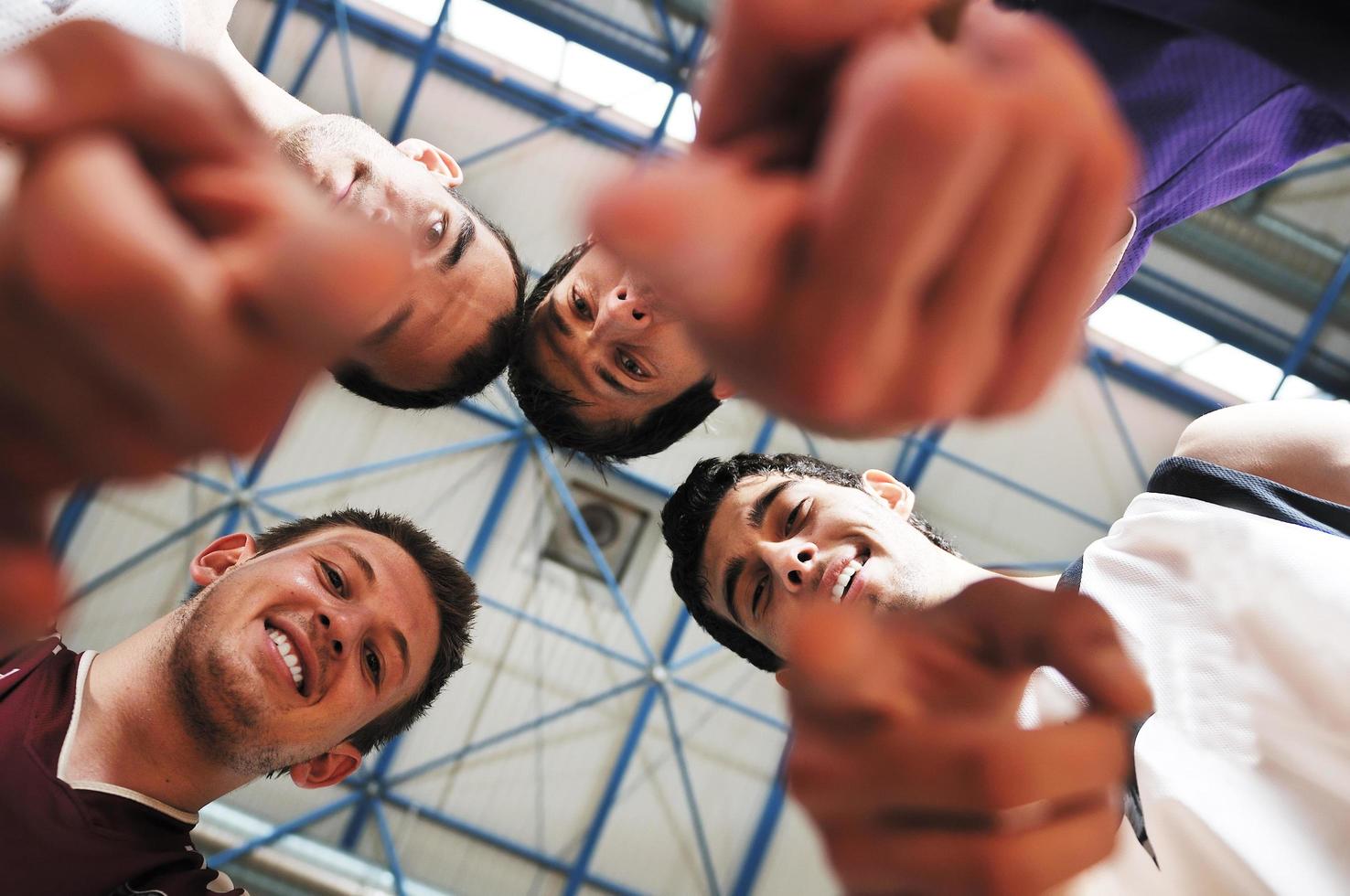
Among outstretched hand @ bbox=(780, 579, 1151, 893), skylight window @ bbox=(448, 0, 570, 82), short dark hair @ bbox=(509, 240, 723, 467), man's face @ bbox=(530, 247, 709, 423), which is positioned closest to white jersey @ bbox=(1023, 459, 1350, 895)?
outstretched hand @ bbox=(780, 579, 1151, 893)

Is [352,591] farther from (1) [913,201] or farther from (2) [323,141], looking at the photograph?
(1) [913,201]

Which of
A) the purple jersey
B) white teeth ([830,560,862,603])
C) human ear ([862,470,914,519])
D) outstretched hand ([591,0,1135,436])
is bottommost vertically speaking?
human ear ([862,470,914,519])

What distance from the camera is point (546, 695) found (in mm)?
6230

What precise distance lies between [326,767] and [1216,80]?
223 cm

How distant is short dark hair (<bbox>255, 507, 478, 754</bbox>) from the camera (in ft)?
7.36

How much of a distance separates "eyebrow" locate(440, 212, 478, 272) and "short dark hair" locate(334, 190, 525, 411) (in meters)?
0.12

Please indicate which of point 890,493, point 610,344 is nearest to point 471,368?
point 610,344

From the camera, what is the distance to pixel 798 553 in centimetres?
171

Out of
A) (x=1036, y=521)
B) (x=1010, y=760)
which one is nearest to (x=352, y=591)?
(x=1010, y=760)

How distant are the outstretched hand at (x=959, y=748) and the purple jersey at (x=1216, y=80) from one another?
441 mm

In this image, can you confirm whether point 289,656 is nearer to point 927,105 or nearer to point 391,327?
point 391,327

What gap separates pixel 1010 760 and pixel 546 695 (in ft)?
20.0

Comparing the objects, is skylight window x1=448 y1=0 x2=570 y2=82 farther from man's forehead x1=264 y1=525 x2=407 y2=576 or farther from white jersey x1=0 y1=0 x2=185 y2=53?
white jersey x1=0 y1=0 x2=185 y2=53

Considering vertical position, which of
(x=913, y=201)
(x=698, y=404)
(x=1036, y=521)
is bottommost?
(x=1036, y=521)
